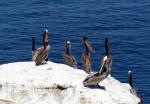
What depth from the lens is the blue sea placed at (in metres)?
37.1

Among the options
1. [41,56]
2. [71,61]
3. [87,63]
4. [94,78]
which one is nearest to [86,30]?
[71,61]

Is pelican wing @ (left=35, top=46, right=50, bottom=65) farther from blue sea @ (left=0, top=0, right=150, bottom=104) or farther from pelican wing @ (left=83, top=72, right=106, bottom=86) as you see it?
blue sea @ (left=0, top=0, right=150, bottom=104)

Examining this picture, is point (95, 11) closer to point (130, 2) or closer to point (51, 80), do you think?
point (130, 2)

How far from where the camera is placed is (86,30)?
4394 cm

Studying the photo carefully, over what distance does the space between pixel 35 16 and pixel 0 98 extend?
28.0 m

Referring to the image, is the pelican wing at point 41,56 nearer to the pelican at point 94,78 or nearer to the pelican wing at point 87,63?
the pelican wing at point 87,63

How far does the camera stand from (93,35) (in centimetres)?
4278

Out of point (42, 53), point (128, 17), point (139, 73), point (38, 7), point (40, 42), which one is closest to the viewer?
Result: point (42, 53)

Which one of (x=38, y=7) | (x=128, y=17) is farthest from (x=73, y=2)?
(x=128, y=17)

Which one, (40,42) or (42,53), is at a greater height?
(42,53)

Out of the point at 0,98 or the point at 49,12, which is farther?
the point at 49,12

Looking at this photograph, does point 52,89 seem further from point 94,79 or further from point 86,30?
point 86,30

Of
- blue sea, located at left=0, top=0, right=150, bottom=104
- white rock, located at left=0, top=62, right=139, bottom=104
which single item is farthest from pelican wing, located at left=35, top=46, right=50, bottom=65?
blue sea, located at left=0, top=0, right=150, bottom=104

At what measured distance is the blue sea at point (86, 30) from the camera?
37.1m
